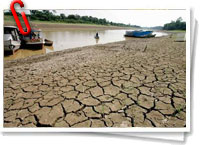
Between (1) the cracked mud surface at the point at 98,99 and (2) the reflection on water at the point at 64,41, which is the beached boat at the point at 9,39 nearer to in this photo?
(2) the reflection on water at the point at 64,41

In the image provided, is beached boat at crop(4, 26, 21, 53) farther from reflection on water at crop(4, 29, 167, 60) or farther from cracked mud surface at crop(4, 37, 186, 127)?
cracked mud surface at crop(4, 37, 186, 127)

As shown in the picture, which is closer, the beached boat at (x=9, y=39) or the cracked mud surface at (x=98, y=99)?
the cracked mud surface at (x=98, y=99)

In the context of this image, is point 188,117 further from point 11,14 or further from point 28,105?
point 11,14

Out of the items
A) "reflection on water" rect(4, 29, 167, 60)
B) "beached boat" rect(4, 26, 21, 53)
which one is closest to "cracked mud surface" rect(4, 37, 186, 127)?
"beached boat" rect(4, 26, 21, 53)

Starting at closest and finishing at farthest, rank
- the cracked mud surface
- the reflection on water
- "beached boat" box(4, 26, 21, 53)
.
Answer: the cracked mud surface, "beached boat" box(4, 26, 21, 53), the reflection on water

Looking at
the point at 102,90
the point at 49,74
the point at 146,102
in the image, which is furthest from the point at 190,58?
the point at 49,74

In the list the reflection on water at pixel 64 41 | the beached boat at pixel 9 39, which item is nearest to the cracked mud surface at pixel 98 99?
the beached boat at pixel 9 39

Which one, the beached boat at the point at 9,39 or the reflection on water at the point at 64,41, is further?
the reflection on water at the point at 64,41

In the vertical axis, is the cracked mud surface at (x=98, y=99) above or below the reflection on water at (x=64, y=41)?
below

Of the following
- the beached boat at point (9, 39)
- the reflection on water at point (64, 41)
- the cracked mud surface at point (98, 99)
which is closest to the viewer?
the cracked mud surface at point (98, 99)

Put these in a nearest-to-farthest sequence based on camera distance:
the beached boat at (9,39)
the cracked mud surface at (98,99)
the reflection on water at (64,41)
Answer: the cracked mud surface at (98,99) < the beached boat at (9,39) < the reflection on water at (64,41)

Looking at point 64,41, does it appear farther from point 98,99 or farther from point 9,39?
point 98,99

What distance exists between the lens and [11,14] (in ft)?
4.29

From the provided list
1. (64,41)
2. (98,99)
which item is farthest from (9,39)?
(98,99)
